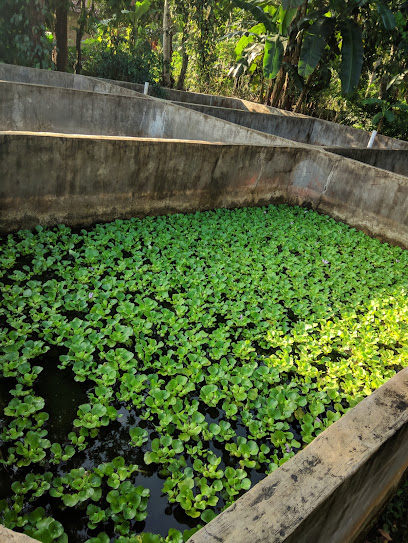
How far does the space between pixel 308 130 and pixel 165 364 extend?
1052 cm

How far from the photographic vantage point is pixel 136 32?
1492 centimetres

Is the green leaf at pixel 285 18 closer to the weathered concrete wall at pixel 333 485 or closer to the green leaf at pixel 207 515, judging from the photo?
the weathered concrete wall at pixel 333 485

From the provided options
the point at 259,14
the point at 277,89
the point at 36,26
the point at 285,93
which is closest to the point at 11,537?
the point at 36,26

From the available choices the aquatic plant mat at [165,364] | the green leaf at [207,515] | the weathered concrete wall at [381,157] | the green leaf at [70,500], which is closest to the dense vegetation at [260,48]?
the weathered concrete wall at [381,157]

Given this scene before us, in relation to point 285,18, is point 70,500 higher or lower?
lower

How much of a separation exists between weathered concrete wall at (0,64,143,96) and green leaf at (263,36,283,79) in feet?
12.9

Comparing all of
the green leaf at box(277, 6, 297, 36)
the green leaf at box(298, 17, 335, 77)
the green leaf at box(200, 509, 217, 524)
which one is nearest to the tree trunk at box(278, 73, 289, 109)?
the green leaf at box(277, 6, 297, 36)

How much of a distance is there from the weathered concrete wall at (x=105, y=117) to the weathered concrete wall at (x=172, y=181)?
820mm

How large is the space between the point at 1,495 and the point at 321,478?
1.45 meters

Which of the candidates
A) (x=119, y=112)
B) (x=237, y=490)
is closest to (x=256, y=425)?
(x=237, y=490)

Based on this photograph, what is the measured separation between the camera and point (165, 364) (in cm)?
284

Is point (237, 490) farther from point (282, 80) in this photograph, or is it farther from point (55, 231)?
point (282, 80)

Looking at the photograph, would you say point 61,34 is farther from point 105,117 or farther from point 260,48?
point 260,48

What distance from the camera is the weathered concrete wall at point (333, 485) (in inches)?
52.5
